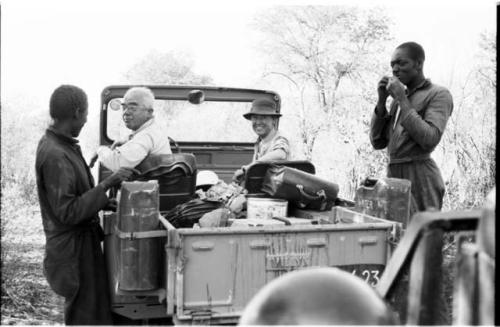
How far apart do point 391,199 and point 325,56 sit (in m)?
14.0

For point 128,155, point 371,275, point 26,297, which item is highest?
point 128,155

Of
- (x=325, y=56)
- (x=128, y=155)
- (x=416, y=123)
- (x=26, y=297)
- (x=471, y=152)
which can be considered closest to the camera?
(x=128, y=155)

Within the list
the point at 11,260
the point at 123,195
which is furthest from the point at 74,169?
the point at 11,260

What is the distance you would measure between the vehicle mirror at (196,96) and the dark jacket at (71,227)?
2176 millimetres

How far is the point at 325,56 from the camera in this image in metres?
17.8

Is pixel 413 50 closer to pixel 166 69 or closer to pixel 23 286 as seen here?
pixel 23 286

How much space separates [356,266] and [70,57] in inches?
899

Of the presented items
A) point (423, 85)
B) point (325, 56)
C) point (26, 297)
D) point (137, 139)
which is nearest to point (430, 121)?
point (423, 85)

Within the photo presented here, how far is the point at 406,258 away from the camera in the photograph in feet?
7.08

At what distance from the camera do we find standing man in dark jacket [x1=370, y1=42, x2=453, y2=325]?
14.6 ft

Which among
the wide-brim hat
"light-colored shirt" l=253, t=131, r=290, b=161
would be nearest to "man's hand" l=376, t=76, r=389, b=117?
"light-colored shirt" l=253, t=131, r=290, b=161

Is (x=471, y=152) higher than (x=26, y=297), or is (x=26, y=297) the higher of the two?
(x=471, y=152)

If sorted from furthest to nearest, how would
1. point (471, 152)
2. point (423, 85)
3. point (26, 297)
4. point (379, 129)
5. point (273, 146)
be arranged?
point (471, 152), point (26, 297), point (273, 146), point (379, 129), point (423, 85)

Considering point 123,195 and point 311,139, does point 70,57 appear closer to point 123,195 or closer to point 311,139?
point 311,139
